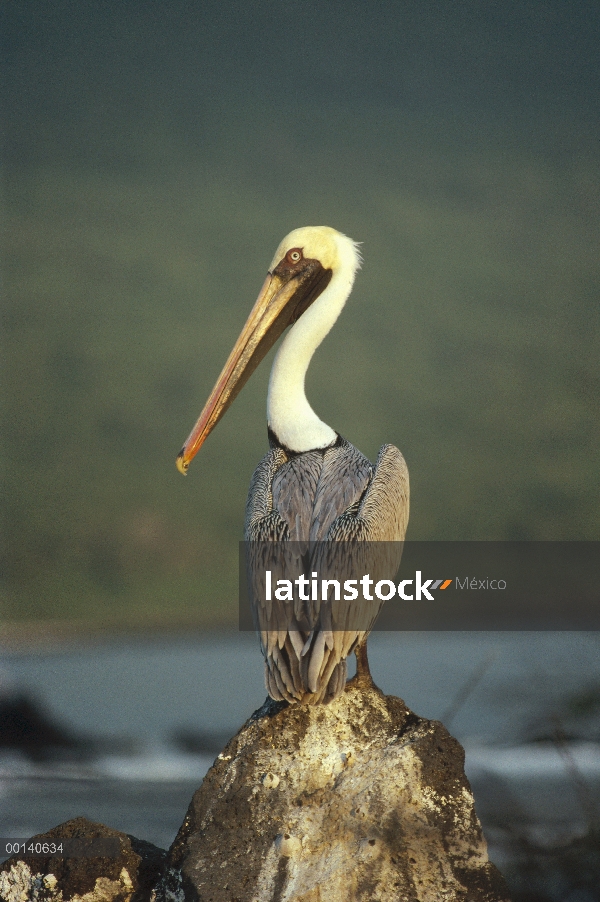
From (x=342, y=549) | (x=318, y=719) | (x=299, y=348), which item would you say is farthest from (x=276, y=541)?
(x=299, y=348)

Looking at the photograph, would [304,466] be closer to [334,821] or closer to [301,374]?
[301,374]

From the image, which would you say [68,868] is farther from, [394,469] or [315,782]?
[394,469]

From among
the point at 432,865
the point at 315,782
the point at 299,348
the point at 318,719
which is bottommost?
the point at 432,865

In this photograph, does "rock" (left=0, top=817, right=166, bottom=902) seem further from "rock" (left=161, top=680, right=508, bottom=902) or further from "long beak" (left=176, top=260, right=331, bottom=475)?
"long beak" (left=176, top=260, right=331, bottom=475)

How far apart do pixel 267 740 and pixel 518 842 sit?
1188 mm

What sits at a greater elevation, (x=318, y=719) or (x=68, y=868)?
(x=318, y=719)

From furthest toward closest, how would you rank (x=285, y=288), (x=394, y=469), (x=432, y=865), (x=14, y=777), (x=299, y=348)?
(x=14, y=777), (x=285, y=288), (x=299, y=348), (x=394, y=469), (x=432, y=865)

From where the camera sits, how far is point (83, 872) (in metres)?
4.12

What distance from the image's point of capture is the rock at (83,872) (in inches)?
162

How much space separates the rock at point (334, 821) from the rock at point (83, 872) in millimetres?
377

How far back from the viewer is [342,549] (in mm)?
4160

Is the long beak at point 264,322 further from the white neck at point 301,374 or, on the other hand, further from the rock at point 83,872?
the rock at point 83,872

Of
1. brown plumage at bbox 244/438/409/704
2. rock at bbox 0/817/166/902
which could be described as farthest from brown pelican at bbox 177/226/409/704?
rock at bbox 0/817/166/902

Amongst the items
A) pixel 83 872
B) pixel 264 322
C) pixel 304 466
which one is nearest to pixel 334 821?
pixel 83 872
